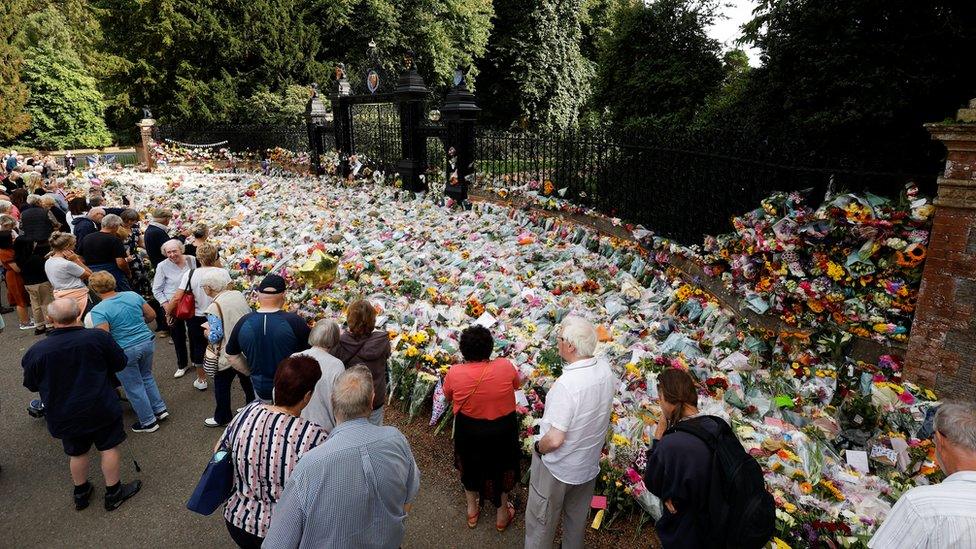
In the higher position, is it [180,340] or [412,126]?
[412,126]

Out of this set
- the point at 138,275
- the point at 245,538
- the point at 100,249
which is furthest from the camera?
the point at 138,275

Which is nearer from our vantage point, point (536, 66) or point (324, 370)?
point (324, 370)

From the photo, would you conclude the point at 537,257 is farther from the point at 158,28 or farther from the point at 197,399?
the point at 158,28

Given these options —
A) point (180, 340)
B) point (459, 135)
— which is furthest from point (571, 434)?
point (459, 135)

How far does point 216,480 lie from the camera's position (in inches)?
105

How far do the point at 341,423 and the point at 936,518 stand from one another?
2.29 meters

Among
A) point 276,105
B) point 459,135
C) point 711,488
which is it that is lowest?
point 711,488

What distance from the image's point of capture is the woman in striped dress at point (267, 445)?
259 centimetres

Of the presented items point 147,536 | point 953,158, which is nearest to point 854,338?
point 953,158

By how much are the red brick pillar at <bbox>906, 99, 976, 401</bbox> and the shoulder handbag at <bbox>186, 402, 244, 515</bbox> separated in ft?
16.1

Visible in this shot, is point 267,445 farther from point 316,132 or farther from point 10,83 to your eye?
point 10,83

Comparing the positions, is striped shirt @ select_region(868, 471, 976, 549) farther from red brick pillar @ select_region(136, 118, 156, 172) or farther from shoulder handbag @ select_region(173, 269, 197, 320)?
red brick pillar @ select_region(136, 118, 156, 172)

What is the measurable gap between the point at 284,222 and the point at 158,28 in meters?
19.7

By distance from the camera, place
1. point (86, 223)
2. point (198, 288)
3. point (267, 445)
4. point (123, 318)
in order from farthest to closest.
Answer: point (86, 223)
point (198, 288)
point (123, 318)
point (267, 445)
